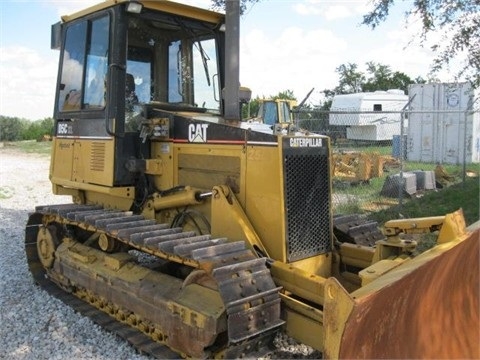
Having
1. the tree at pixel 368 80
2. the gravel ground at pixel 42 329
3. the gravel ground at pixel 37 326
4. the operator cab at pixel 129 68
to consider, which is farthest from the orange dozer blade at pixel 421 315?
the tree at pixel 368 80

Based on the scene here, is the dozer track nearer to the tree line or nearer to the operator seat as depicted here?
the operator seat

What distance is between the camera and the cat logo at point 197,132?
200 inches

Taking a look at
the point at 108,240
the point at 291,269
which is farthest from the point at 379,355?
the point at 108,240

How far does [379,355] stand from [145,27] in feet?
14.2

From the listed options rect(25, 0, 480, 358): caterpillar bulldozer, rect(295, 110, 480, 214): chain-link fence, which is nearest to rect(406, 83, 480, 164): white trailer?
rect(295, 110, 480, 214): chain-link fence

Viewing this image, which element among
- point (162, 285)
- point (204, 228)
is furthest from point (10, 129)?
point (162, 285)

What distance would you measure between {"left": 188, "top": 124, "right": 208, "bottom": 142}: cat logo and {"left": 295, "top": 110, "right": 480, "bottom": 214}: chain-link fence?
16.0 feet

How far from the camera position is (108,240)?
5.45 m

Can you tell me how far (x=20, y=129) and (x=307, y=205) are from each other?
49868mm

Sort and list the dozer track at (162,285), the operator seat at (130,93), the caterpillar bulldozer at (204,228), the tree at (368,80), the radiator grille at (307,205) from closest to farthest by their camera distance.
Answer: the caterpillar bulldozer at (204,228) < the dozer track at (162,285) < the radiator grille at (307,205) < the operator seat at (130,93) < the tree at (368,80)

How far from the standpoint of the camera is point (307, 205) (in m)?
4.57

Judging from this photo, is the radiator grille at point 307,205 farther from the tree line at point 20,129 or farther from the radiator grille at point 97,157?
the tree line at point 20,129

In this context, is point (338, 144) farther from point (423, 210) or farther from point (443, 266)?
point (443, 266)

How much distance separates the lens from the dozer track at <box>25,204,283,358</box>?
3846 mm
